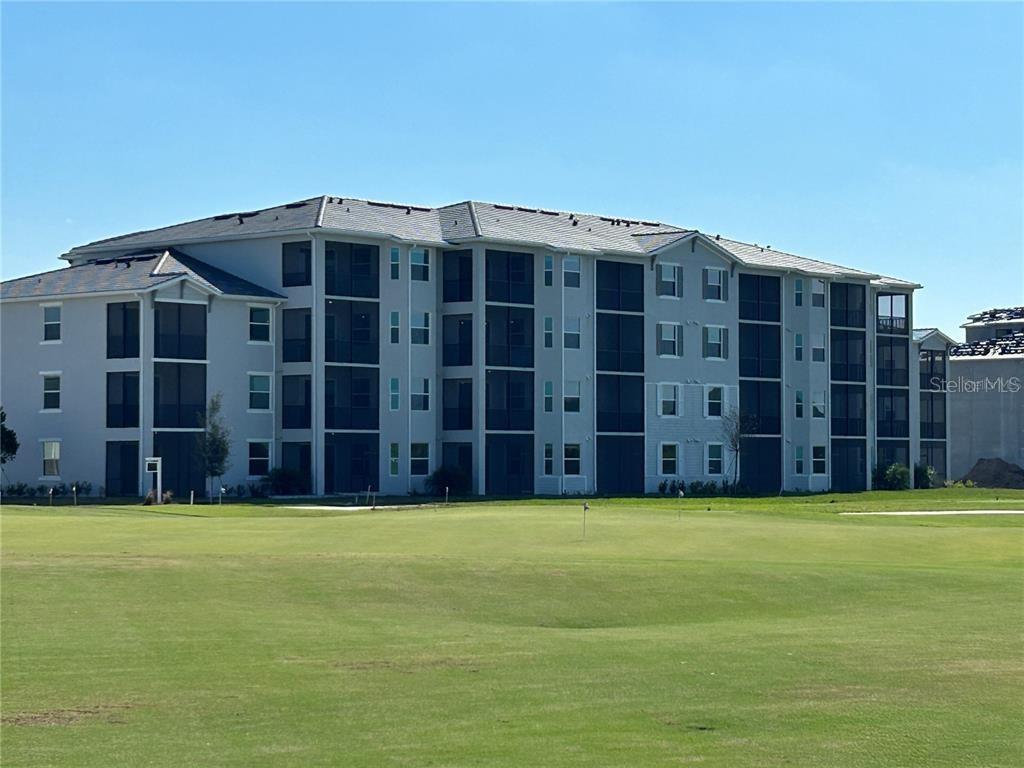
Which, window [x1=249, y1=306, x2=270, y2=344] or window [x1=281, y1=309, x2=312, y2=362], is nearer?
window [x1=249, y1=306, x2=270, y2=344]

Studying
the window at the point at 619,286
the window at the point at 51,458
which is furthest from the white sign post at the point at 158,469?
the window at the point at 619,286

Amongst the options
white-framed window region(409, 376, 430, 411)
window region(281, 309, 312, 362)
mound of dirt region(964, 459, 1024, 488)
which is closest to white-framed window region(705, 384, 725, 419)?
white-framed window region(409, 376, 430, 411)

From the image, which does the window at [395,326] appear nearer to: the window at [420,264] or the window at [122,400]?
the window at [420,264]

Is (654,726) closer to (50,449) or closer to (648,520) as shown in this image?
→ (648,520)

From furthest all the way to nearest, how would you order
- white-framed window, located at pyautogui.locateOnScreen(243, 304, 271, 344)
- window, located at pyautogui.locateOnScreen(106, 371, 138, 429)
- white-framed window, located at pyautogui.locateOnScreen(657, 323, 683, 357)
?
white-framed window, located at pyautogui.locateOnScreen(657, 323, 683, 357) < white-framed window, located at pyautogui.locateOnScreen(243, 304, 271, 344) < window, located at pyautogui.locateOnScreen(106, 371, 138, 429)

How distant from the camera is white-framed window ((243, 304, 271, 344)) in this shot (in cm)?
7106

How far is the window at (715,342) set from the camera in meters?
83.9

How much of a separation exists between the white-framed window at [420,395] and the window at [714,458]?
16978mm

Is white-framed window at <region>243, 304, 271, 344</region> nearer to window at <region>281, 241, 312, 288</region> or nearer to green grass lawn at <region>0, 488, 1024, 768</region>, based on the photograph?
window at <region>281, 241, 312, 288</region>

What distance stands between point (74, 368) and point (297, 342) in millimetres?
9712

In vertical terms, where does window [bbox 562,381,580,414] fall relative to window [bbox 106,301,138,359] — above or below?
below

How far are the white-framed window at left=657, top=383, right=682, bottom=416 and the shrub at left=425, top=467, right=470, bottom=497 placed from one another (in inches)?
539

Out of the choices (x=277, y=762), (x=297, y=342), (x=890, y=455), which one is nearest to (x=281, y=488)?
(x=297, y=342)

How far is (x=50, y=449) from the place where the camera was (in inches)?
2704
